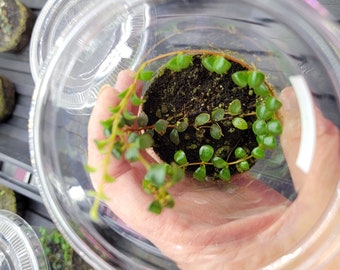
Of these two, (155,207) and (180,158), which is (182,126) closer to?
(180,158)

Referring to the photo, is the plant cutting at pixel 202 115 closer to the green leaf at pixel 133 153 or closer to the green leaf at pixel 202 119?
the green leaf at pixel 202 119

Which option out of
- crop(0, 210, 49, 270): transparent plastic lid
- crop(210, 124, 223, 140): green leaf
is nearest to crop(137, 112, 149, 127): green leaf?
crop(210, 124, 223, 140): green leaf

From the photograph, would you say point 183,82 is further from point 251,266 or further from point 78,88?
point 251,266

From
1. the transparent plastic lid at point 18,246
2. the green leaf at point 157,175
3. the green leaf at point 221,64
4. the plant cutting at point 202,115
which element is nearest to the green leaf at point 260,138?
the plant cutting at point 202,115

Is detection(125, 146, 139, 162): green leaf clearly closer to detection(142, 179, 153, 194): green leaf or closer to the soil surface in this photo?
detection(142, 179, 153, 194): green leaf

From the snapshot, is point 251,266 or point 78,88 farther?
point 78,88

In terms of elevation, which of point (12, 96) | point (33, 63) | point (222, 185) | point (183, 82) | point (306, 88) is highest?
point (306, 88)

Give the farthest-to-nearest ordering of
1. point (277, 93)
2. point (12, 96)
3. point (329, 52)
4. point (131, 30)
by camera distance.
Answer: point (12, 96) < point (131, 30) < point (277, 93) < point (329, 52)

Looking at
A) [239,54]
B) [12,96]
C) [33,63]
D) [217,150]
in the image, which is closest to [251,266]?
[217,150]
